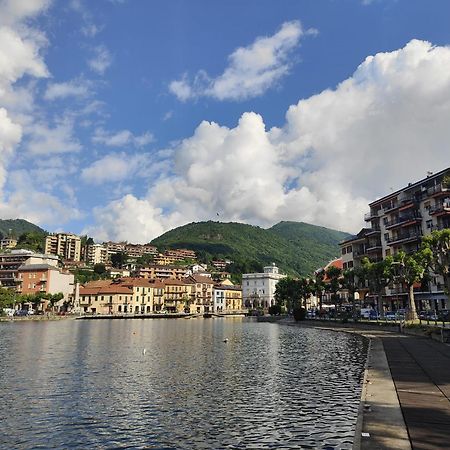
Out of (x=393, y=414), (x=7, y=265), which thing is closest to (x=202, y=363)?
(x=393, y=414)

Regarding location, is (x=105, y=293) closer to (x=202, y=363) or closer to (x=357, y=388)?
(x=202, y=363)

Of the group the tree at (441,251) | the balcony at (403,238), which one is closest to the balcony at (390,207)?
the balcony at (403,238)

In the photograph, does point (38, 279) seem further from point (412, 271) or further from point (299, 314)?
point (412, 271)

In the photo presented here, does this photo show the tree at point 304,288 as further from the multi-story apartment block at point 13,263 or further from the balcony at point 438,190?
the multi-story apartment block at point 13,263

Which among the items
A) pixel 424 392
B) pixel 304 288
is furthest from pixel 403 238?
pixel 424 392

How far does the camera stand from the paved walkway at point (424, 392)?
41.1 feet

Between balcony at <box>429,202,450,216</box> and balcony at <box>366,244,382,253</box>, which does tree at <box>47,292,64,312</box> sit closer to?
balcony at <box>366,244,382,253</box>

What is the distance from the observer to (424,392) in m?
18.5

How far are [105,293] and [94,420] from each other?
168229mm

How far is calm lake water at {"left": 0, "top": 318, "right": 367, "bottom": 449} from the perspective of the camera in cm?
1644

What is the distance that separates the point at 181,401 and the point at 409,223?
80244mm

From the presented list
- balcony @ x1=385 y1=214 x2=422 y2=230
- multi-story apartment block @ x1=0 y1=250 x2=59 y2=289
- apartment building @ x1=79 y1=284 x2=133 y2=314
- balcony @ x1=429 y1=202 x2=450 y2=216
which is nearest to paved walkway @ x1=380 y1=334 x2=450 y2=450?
balcony @ x1=429 y1=202 x2=450 y2=216

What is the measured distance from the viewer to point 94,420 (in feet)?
63.2

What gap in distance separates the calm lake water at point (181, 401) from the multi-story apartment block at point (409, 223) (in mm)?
54415
